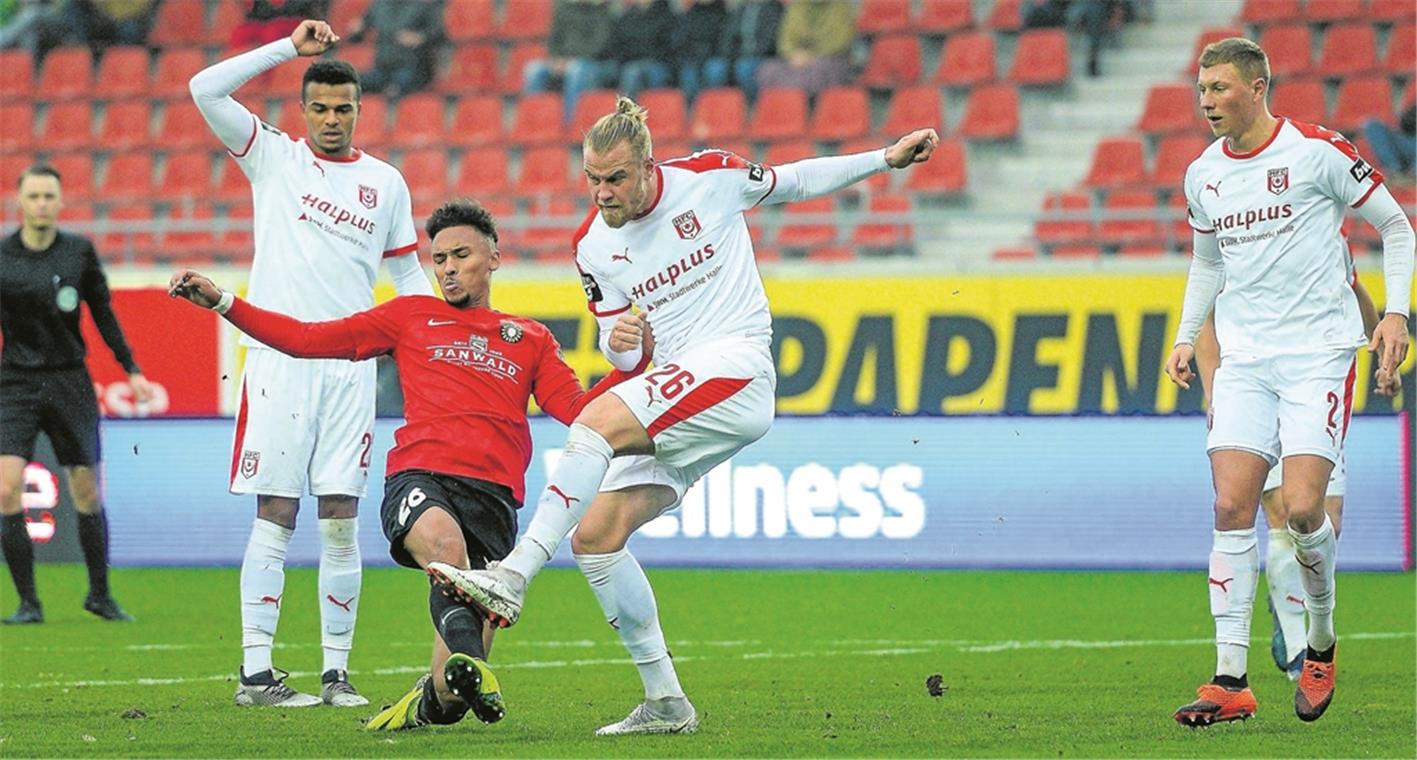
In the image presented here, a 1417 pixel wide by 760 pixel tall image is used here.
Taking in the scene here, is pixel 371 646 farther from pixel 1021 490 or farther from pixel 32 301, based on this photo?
pixel 1021 490

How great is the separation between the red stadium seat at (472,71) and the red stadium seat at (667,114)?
2306mm

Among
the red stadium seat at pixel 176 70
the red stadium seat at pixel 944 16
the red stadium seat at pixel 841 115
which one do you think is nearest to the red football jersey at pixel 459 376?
the red stadium seat at pixel 841 115

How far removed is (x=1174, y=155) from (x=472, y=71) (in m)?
7.46

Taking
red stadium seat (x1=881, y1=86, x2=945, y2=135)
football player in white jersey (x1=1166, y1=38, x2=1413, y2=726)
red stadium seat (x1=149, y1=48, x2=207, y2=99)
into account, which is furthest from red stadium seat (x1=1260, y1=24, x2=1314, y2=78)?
football player in white jersey (x1=1166, y1=38, x2=1413, y2=726)

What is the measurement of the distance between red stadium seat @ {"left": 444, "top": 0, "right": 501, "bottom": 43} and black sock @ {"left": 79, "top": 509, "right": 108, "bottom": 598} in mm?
11889

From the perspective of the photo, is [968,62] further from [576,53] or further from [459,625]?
[459,625]

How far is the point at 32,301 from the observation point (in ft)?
36.1

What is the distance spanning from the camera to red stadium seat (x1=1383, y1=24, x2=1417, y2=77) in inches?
722

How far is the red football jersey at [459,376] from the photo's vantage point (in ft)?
22.8

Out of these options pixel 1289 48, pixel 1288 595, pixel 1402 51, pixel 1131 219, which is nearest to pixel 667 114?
pixel 1131 219

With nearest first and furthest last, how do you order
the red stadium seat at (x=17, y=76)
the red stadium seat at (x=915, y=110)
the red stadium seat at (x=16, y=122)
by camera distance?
the red stadium seat at (x=915, y=110) → the red stadium seat at (x=16, y=122) → the red stadium seat at (x=17, y=76)

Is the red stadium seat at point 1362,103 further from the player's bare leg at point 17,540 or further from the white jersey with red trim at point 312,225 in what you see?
the white jersey with red trim at point 312,225

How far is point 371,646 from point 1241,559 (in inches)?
174

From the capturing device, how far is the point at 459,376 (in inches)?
277
